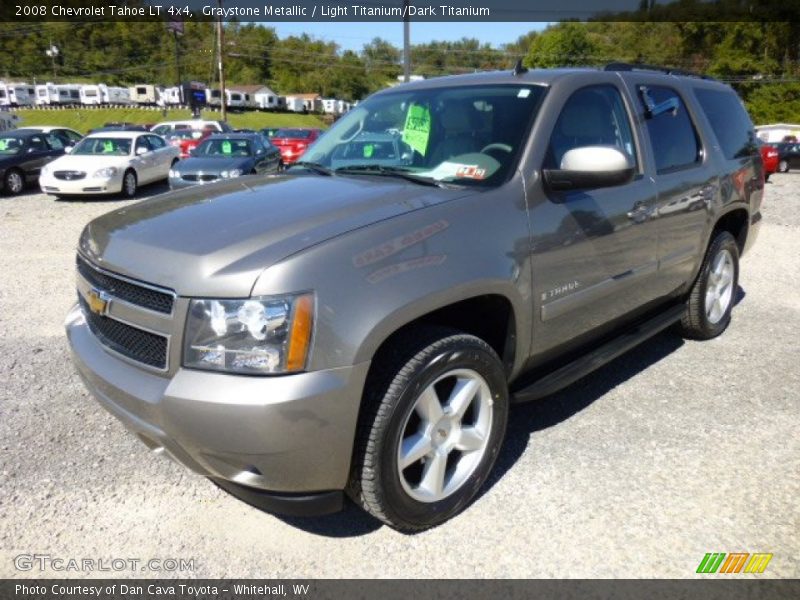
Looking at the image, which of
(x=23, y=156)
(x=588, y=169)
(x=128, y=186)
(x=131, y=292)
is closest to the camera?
(x=131, y=292)

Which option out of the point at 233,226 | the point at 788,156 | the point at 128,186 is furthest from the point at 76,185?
the point at 788,156

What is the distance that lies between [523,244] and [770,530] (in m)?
1.60

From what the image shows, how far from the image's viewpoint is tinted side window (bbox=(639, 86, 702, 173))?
12.2 ft

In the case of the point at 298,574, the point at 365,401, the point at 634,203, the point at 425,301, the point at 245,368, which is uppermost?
the point at 634,203

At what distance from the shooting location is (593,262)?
10.2 feet

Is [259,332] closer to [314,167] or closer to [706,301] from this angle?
[314,167]

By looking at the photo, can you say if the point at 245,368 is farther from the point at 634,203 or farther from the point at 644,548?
the point at 634,203

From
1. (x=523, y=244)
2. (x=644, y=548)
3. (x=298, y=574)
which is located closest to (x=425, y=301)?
(x=523, y=244)

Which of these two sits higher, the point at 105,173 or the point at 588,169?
the point at 588,169

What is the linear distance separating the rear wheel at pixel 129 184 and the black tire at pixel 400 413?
13.3 metres

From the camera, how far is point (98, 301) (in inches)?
98.3

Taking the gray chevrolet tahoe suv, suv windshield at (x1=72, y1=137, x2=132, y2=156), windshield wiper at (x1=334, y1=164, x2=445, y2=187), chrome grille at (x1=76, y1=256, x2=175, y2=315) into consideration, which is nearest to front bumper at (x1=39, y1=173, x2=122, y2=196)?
suv windshield at (x1=72, y1=137, x2=132, y2=156)

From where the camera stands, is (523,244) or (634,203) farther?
(634,203)

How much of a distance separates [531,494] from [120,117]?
83973 mm
